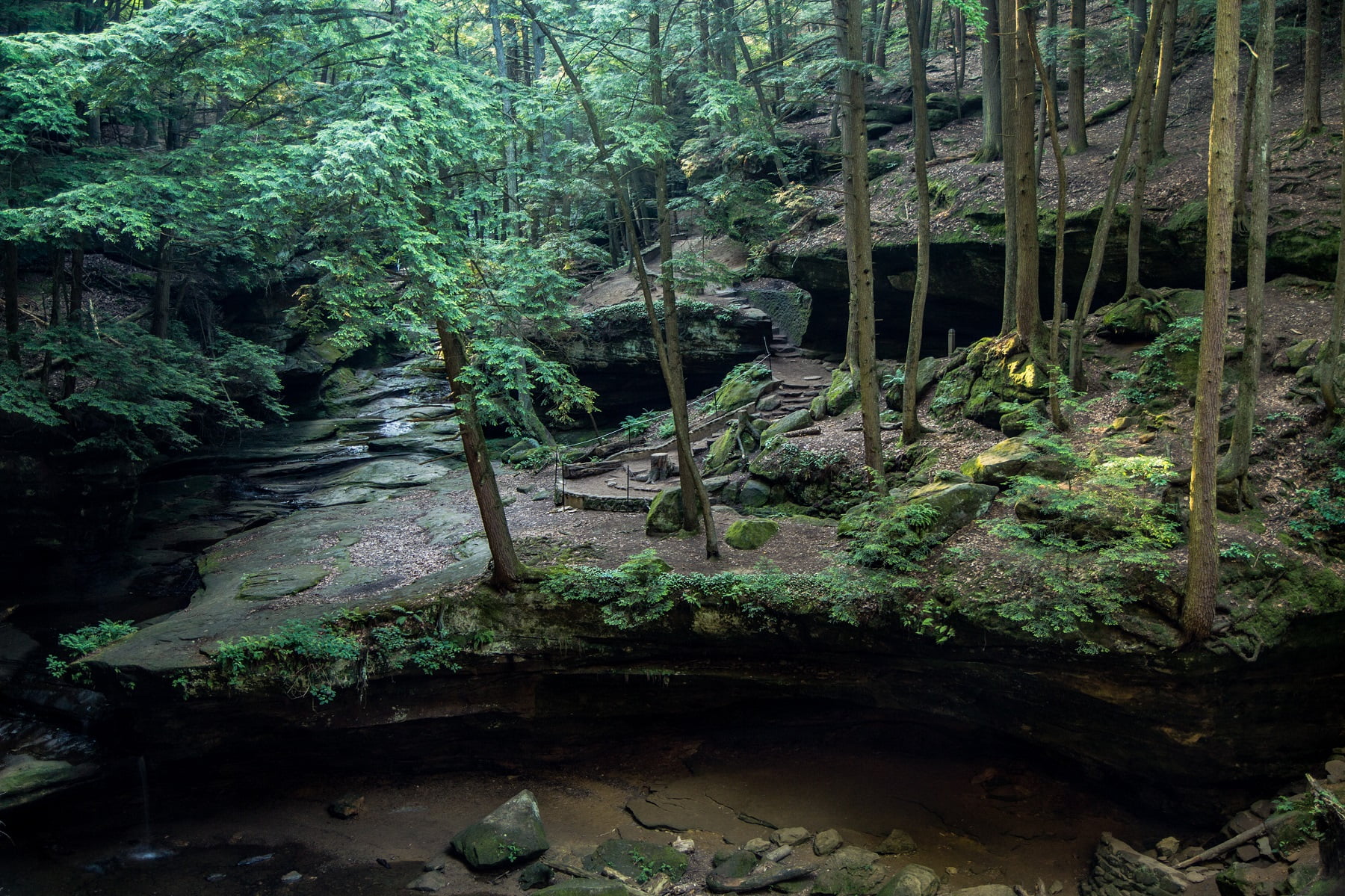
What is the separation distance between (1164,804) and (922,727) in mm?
3084

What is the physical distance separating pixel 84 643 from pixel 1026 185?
55.4ft

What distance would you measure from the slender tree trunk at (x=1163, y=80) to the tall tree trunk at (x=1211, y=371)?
225 inches

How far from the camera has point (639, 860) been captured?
9.80 m

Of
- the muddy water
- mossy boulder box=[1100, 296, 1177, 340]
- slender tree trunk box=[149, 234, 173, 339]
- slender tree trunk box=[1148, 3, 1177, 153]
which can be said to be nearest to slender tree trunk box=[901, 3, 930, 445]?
mossy boulder box=[1100, 296, 1177, 340]

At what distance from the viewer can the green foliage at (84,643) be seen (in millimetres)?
10758

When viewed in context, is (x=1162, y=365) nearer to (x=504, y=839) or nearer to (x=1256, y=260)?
(x=1256, y=260)

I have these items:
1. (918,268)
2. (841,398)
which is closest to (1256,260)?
(918,268)

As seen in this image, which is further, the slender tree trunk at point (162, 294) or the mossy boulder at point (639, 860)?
the slender tree trunk at point (162, 294)

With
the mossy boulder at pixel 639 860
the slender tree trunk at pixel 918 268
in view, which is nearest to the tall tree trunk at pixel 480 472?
the mossy boulder at pixel 639 860

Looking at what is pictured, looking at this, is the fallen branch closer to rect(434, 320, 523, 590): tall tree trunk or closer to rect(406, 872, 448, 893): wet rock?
rect(406, 872, 448, 893): wet rock

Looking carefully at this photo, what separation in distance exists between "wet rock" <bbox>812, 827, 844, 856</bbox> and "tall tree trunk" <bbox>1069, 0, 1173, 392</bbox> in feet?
27.2

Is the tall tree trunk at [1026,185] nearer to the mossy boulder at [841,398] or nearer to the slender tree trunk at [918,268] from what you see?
the slender tree trunk at [918,268]

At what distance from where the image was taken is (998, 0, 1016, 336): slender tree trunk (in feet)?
42.1

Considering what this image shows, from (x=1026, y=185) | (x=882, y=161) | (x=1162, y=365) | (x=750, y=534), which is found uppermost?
(x=882, y=161)
